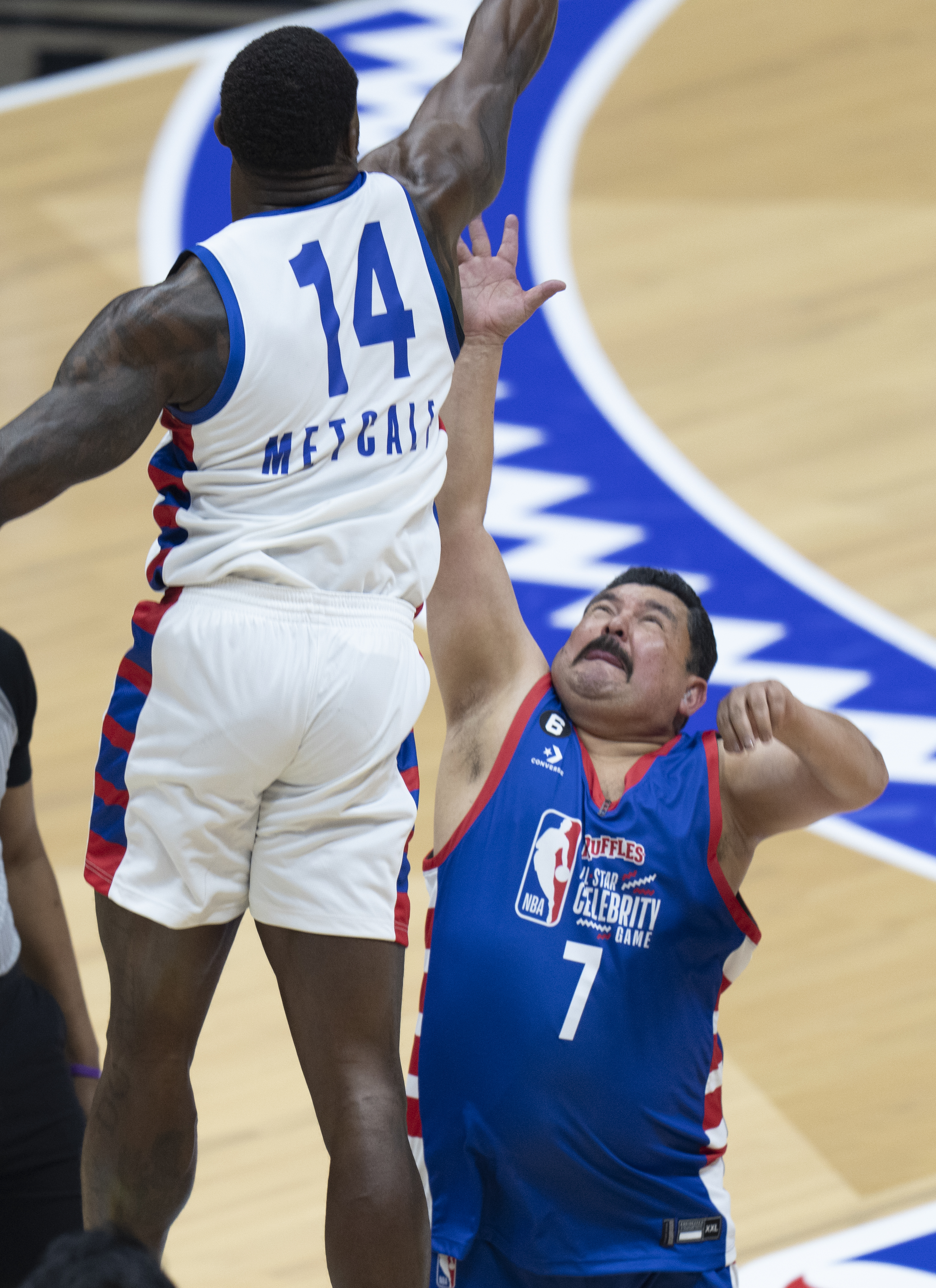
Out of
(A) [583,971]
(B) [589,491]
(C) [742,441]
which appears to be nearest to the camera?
(A) [583,971]

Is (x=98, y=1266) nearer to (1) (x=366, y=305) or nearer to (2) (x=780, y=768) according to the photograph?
(1) (x=366, y=305)

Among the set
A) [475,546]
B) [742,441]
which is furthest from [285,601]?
[742,441]

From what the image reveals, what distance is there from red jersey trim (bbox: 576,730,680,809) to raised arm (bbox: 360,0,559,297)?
1051mm

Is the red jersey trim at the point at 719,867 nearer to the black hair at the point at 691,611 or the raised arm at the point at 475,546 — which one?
the black hair at the point at 691,611

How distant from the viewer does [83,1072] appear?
3557 millimetres

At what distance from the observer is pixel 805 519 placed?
7.15 meters

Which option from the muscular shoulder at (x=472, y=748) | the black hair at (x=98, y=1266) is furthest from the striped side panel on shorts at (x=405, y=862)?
the black hair at (x=98, y=1266)

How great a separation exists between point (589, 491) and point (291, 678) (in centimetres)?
442

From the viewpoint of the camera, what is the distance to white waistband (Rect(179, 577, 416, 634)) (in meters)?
3.03

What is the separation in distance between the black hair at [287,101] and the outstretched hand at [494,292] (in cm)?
82

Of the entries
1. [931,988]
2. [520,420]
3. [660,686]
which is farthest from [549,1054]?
[520,420]

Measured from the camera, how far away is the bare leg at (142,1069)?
308cm

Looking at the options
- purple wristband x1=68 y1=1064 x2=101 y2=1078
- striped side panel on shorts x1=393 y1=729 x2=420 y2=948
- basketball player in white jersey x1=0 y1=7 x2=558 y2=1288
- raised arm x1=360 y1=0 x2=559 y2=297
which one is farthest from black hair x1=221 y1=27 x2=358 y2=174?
purple wristband x1=68 y1=1064 x2=101 y2=1078

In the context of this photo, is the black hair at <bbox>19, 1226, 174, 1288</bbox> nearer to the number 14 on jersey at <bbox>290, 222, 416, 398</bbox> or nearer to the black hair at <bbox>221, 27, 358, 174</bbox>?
the number 14 on jersey at <bbox>290, 222, 416, 398</bbox>
